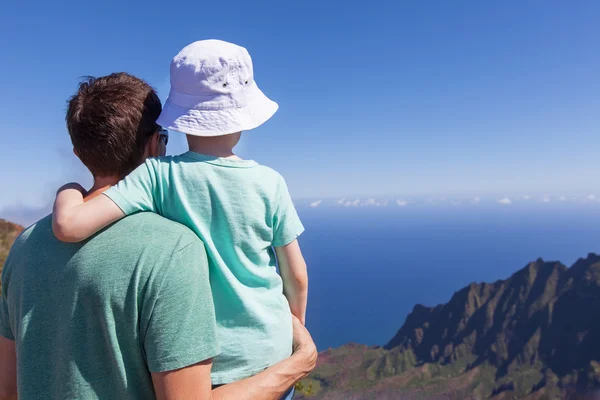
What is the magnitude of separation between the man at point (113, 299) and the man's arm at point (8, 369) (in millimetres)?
113

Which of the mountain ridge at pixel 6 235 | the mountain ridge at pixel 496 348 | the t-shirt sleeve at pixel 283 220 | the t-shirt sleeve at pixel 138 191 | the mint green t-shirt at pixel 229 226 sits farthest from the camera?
the mountain ridge at pixel 496 348

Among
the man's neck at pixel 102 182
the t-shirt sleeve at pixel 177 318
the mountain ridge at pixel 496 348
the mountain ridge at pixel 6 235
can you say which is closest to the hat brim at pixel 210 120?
the man's neck at pixel 102 182

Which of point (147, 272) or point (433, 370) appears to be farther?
point (433, 370)

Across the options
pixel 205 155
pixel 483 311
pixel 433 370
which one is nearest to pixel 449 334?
pixel 483 311

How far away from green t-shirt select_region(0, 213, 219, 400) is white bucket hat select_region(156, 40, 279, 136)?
423 millimetres

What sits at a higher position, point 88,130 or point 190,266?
point 88,130

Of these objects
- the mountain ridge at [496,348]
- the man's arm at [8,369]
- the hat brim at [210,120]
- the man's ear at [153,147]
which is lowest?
the mountain ridge at [496,348]

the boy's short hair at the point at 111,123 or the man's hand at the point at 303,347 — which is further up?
the boy's short hair at the point at 111,123

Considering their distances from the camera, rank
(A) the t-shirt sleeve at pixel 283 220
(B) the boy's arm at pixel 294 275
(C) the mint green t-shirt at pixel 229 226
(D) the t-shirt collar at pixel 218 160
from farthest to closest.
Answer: (B) the boy's arm at pixel 294 275, (A) the t-shirt sleeve at pixel 283 220, (D) the t-shirt collar at pixel 218 160, (C) the mint green t-shirt at pixel 229 226

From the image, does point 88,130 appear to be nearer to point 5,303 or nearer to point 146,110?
point 146,110

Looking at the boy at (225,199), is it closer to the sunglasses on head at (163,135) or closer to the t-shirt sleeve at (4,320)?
the sunglasses on head at (163,135)

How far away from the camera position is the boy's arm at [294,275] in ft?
6.09

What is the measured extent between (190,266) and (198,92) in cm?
74

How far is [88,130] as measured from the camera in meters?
1.52
